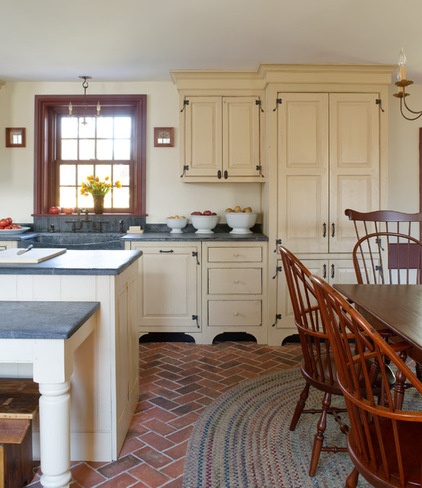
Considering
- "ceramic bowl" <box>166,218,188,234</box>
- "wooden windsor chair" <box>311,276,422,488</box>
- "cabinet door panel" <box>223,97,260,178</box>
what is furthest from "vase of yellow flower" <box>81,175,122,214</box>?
"wooden windsor chair" <box>311,276,422,488</box>

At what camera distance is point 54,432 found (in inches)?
65.0

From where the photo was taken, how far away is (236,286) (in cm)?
Answer: 404

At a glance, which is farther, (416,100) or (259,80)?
(416,100)

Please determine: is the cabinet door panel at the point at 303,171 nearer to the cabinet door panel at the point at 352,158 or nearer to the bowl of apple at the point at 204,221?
the cabinet door panel at the point at 352,158

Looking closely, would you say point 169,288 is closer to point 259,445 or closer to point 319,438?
point 259,445

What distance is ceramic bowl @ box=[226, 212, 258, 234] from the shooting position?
4.29 meters

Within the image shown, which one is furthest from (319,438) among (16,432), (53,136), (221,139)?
(53,136)

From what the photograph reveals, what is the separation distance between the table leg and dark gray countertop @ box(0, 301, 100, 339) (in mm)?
191

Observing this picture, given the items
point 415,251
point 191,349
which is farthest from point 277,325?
point 415,251

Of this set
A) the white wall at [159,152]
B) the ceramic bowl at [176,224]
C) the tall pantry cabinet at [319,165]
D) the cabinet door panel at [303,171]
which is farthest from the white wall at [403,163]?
the ceramic bowl at [176,224]

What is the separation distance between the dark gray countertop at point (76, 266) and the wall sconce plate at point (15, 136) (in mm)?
2637

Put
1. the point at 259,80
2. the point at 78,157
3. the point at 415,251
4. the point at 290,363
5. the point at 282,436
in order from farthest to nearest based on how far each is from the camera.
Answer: the point at 78,157 < the point at 415,251 < the point at 259,80 < the point at 290,363 < the point at 282,436

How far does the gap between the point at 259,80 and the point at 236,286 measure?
6.18 feet

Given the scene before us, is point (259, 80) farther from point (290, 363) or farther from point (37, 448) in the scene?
point (37, 448)
